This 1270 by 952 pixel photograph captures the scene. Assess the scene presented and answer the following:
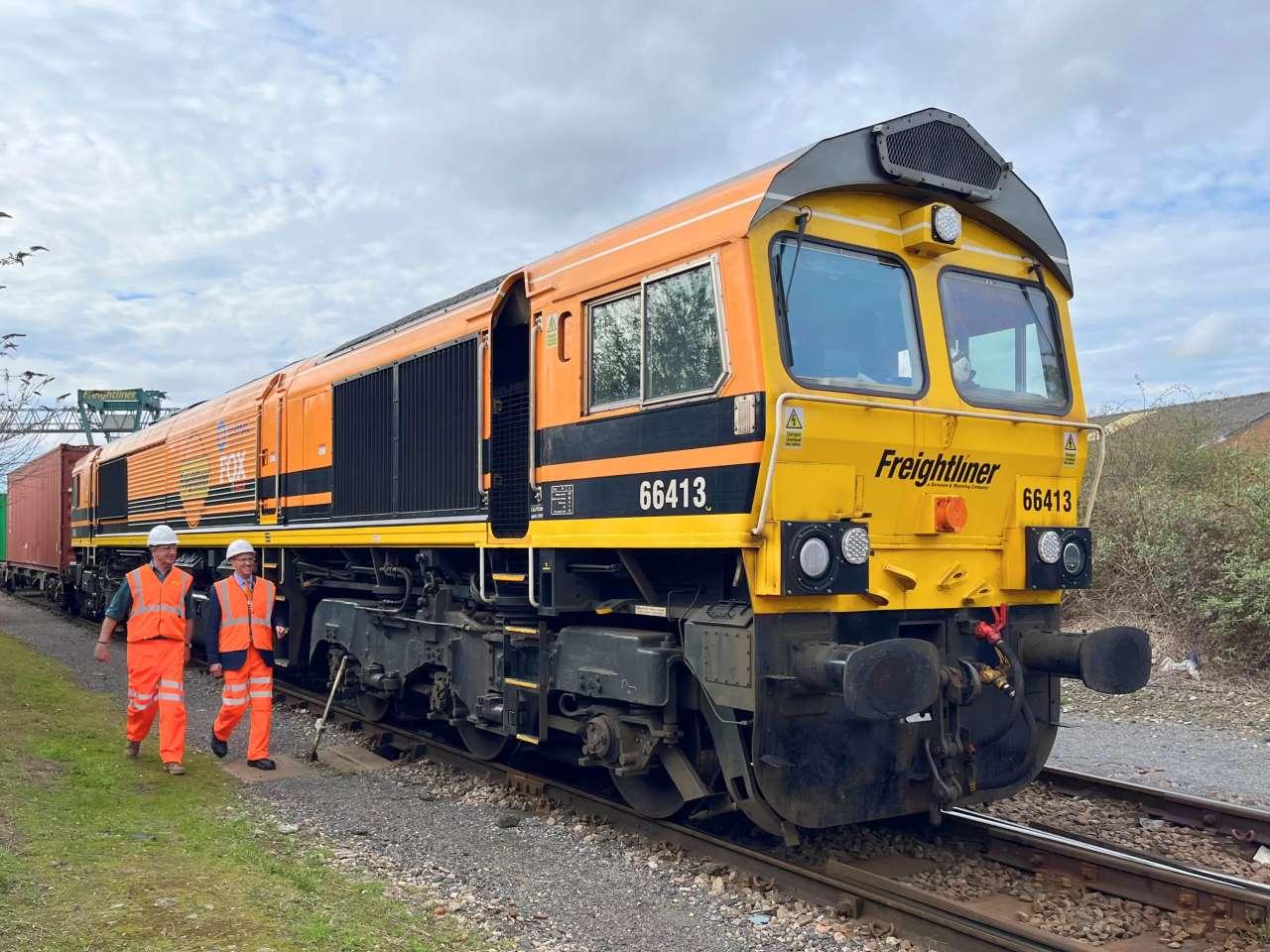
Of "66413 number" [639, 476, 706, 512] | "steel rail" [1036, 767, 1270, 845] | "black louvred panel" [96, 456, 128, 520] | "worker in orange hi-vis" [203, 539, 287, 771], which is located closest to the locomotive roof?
"66413 number" [639, 476, 706, 512]

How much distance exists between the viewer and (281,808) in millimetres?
7066

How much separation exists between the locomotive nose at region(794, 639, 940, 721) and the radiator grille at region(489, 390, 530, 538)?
8.50 ft

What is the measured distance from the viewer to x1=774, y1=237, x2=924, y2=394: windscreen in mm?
5324

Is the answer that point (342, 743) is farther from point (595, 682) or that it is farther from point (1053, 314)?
point (1053, 314)

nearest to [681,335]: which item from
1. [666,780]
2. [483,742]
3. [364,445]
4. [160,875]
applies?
[666,780]

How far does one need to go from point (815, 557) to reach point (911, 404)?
103 centimetres

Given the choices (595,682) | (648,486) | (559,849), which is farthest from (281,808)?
(648,486)

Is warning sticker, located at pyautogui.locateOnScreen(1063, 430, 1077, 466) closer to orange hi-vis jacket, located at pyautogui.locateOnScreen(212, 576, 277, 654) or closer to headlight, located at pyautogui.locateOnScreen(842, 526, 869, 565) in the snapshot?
headlight, located at pyautogui.locateOnScreen(842, 526, 869, 565)

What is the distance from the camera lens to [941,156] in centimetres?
584

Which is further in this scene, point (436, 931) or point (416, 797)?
point (416, 797)

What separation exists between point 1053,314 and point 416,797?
17.1ft

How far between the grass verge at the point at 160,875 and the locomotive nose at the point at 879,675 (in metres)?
1.90

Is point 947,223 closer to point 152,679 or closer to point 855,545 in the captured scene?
point 855,545

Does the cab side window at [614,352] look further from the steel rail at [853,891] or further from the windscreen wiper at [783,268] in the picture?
the steel rail at [853,891]
